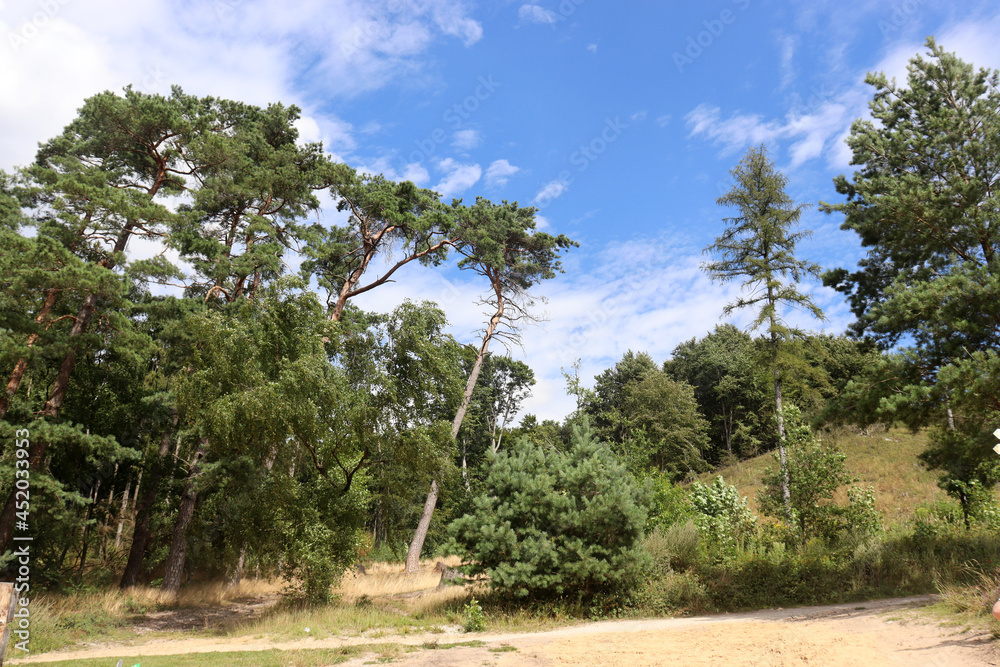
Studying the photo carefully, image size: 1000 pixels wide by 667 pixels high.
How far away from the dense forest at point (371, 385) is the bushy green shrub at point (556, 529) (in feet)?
0.21

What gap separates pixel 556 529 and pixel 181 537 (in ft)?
38.2

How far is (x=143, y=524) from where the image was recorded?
17.7m

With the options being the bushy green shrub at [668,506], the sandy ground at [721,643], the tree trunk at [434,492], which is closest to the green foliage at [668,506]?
the bushy green shrub at [668,506]

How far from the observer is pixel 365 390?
42.8ft

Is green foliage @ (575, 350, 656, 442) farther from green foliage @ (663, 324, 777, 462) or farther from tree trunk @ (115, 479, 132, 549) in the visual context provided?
tree trunk @ (115, 479, 132, 549)

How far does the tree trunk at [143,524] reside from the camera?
16969 mm

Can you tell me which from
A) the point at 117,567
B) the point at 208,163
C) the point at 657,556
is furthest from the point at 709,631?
the point at 117,567

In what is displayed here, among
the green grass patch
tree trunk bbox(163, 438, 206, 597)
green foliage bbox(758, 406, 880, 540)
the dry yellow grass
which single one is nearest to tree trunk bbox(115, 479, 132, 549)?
tree trunk bbox(163, 438, 206, 597)

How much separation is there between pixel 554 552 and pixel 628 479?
2420mm

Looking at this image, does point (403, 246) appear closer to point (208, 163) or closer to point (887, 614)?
point (208, 163)

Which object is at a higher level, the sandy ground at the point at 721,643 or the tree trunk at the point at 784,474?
the tree trunk at the point at 784,474

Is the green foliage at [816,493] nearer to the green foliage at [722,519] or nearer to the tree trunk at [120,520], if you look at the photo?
the green foliage at [722,519]

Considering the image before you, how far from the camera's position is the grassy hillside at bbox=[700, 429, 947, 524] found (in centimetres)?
2295

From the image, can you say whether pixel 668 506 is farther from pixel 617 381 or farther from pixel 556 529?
pixel 617 381
